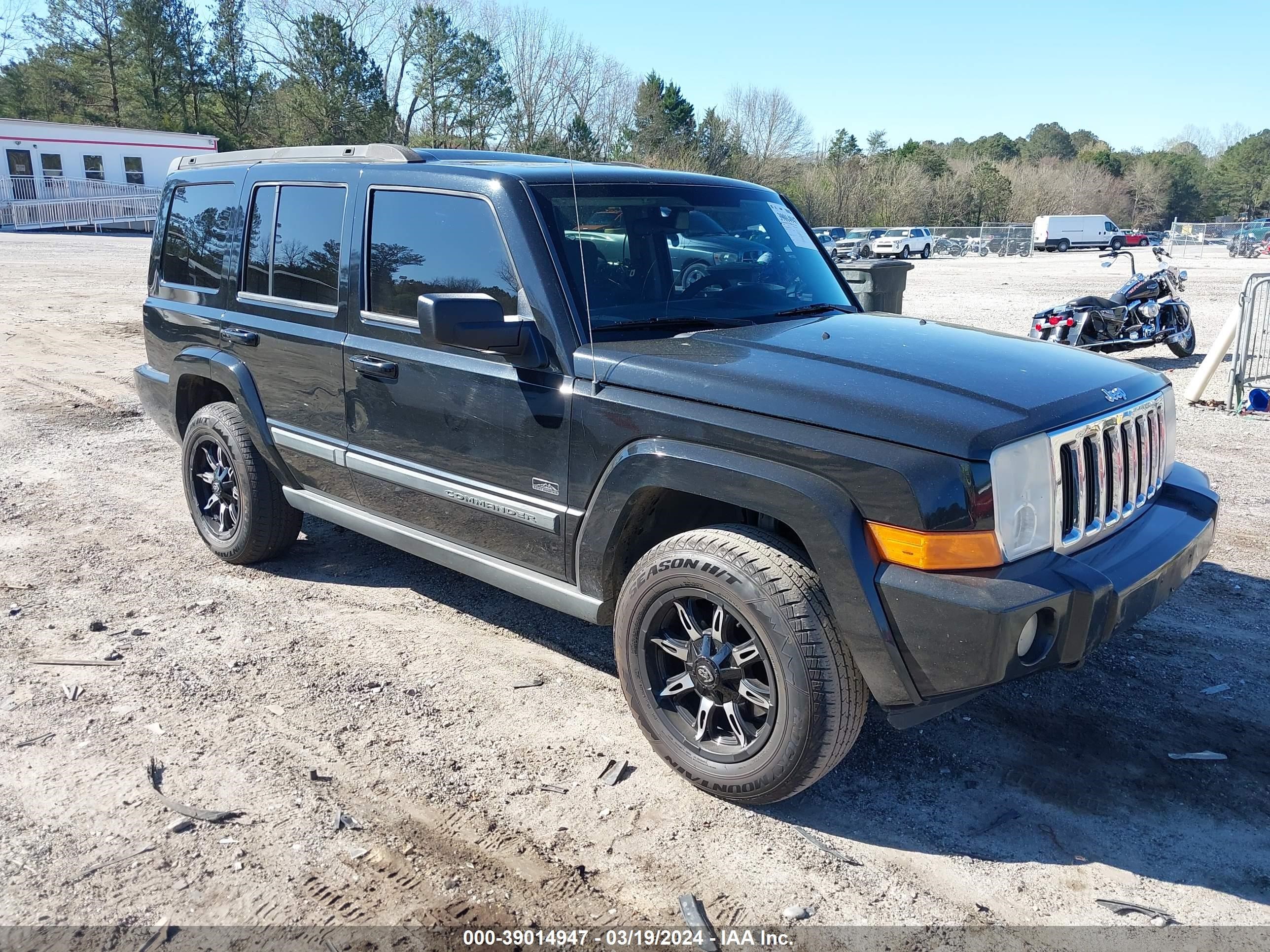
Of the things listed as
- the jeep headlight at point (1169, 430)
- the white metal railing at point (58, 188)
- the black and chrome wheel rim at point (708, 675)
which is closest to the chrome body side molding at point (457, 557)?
the black and chrome wheel rim at point (708, 675)

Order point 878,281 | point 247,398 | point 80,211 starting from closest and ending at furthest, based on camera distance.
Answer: point 247,398 < point 878,281 < point 80,211

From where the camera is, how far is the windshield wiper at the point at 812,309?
4.14 metres

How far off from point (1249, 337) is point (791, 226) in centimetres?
682

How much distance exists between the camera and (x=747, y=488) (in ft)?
10.2

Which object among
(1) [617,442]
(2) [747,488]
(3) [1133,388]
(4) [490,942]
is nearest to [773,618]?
(2) [747,488]

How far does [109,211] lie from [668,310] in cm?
4537

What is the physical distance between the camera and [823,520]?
2.94 m

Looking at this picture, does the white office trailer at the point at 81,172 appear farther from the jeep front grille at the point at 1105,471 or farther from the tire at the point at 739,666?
the jeep front grille at the point at 1105,471

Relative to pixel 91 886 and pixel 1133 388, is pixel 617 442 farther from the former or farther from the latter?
pixel 91 886

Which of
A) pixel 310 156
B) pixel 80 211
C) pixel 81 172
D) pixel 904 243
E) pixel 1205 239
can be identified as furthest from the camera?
pixel 1205 239

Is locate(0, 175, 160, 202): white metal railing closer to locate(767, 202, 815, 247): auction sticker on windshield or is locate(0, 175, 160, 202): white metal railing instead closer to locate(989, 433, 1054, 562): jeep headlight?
locate(767, 202, 815, 247): auction sticker on windshield

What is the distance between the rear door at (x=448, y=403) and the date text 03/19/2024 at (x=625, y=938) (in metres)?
1.36

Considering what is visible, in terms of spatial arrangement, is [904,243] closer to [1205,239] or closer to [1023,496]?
[1205,239]

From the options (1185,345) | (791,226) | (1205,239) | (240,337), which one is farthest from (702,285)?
(1205,239)
